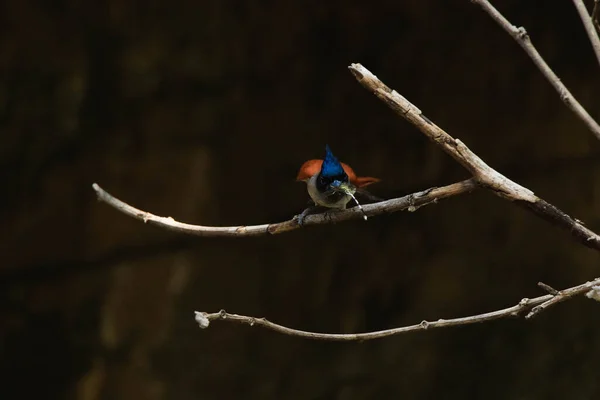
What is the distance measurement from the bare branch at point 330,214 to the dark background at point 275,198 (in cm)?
68

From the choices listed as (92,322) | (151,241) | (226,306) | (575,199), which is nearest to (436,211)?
(575,199)

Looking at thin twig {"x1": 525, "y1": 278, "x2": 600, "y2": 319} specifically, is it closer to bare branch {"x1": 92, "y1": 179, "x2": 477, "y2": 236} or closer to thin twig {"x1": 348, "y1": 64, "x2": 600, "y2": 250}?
thin twig {"x1": 348, "y1": 64, "x2": 600, "y2": 250}

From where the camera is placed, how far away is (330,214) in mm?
1414

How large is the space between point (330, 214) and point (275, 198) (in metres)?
0.96

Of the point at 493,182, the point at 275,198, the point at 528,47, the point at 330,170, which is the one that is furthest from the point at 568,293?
the point at 275,198

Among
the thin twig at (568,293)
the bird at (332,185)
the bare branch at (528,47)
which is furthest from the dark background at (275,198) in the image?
the thin twig at (568,293)

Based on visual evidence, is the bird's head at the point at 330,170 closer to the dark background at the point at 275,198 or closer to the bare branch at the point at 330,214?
the bare branch at the point at 330,214

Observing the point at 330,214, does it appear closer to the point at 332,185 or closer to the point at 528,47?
the point at 332,185

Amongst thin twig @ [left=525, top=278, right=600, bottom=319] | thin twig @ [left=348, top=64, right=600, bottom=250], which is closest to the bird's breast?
thin twig @ [left=348, top=64, right=600, bottom=250]

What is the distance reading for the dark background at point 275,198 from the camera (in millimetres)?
2096

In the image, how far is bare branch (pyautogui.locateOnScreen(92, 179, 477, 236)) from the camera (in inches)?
44.9

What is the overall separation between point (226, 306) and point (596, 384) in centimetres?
155

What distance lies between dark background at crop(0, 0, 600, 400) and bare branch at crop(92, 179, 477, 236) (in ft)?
2.25

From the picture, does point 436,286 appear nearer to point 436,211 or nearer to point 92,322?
point 436,211
